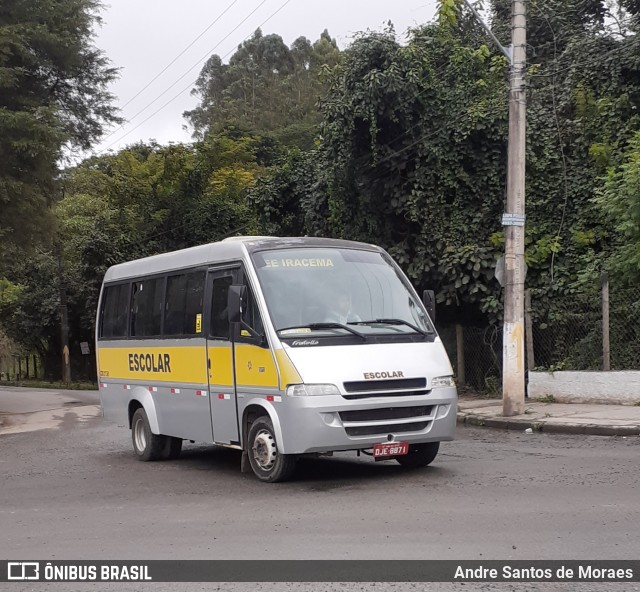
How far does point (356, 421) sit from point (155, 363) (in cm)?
409

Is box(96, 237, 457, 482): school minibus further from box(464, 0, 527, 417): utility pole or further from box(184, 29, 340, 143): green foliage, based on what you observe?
box(184, 29, 340, 143): green foliage

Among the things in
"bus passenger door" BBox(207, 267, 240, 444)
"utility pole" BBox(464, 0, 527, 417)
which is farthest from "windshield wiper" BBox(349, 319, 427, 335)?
"utility pole" BBox(464, 0, 527, 417)

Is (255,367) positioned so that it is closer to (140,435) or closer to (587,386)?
(140,435)

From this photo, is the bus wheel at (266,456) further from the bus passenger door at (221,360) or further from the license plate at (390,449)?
the license plate at (390,449)

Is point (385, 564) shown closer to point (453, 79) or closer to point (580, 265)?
point (580, 265)

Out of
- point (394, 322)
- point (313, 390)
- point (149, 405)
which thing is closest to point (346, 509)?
point (313, 390)

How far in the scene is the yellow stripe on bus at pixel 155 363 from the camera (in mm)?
11047

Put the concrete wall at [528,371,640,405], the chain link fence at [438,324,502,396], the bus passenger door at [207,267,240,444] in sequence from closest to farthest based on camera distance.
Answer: the bus passenger door at [207,267,240,444] < the concrete wall at [528,371,640,405] < the chain link fence at [438,324,502,396]

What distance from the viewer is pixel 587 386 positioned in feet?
51.8

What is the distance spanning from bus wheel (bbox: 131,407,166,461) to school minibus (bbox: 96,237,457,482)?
0.31 m

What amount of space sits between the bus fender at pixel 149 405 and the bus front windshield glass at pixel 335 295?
334cm

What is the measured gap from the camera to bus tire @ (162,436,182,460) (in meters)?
12.3

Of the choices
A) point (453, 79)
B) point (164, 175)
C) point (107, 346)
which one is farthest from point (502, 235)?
point (164, 175)

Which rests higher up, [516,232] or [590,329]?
[516,232]
